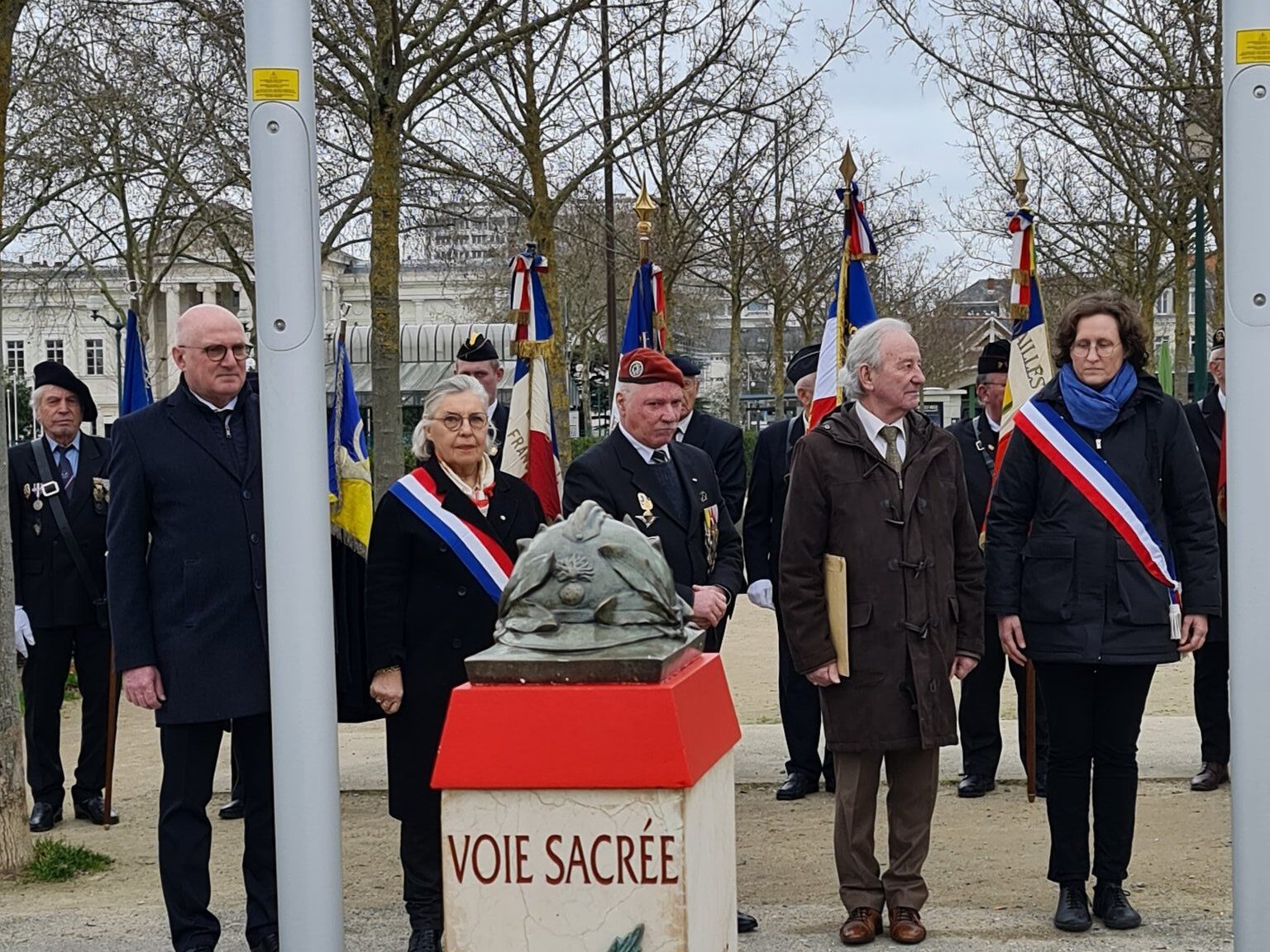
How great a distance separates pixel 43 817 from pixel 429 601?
3418 millimetres

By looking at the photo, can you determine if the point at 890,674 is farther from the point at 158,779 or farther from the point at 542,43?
the point at 542,43

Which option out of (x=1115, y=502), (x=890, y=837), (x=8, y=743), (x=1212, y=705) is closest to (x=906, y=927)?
(x=890, y=837)

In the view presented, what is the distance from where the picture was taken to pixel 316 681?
4484mm

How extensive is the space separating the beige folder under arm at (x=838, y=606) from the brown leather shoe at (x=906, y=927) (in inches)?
31.5

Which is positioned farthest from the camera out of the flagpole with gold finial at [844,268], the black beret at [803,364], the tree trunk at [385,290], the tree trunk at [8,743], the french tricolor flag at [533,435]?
the tree trunk at [385,290]

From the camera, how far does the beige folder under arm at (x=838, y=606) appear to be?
5.38 m

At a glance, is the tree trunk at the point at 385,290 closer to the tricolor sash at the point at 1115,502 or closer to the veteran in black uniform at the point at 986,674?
the veteran in black uniform at the point at 986,674

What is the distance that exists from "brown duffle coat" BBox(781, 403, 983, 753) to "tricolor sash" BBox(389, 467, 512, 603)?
0.93 metres

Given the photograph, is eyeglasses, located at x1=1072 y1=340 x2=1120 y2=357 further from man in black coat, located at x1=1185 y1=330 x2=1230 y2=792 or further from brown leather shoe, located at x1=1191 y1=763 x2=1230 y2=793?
brown leather shoe, located at x1=1191 y1=763 x2=1230 y2=793

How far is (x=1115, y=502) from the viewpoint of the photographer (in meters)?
5.50

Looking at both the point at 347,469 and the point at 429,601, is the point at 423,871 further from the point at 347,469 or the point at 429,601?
the point at 347,469

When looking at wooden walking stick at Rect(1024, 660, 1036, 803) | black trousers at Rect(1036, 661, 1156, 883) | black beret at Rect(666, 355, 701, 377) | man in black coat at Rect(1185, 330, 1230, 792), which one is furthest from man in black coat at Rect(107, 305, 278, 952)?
man in black coat at Rect(1185, 330, 1230, 792)

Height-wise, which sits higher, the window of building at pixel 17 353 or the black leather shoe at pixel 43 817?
the window of building at pixel 17 353

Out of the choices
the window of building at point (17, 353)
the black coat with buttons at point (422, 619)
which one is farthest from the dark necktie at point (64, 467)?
the window of building at point (17, 353)
